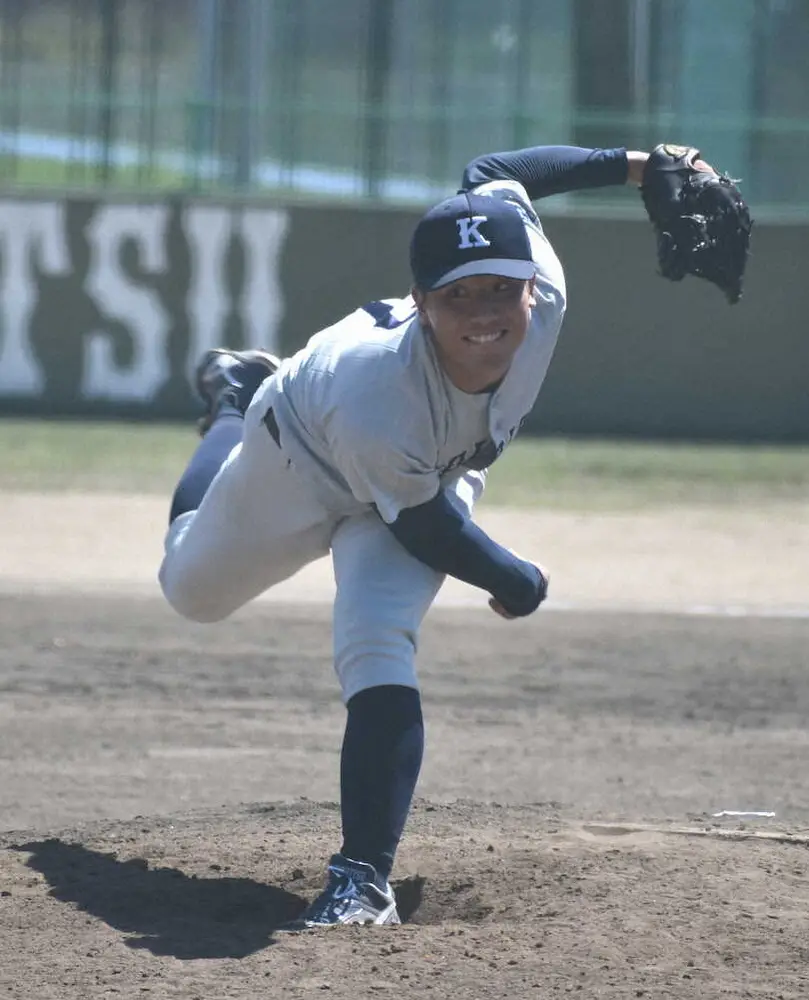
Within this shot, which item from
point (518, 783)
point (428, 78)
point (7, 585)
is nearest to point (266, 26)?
point (428, 78)

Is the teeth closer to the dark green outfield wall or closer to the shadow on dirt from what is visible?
the shadow on dirt

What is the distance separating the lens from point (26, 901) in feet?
13.3

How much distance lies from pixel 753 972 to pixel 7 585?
5672 millimetres

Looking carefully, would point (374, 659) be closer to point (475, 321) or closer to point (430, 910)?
point (430, 910)

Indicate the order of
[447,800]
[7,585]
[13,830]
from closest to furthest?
[13,830], [447,800], [7,585]

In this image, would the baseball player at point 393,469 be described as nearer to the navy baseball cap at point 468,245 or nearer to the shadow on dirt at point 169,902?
the navy baseball cap at point 468,245

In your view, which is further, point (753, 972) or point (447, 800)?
point (447, 800)

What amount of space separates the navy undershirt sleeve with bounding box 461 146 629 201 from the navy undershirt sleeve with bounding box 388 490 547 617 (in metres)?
1.01

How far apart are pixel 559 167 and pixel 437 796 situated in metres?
2.01

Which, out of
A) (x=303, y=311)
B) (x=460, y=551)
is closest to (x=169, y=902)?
(x=460, y=551)

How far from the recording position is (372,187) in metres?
15.9

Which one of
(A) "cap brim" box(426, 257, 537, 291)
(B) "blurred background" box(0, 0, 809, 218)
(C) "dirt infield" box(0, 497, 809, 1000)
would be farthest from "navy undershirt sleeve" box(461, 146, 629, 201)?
(B) "blurred background" box(0, 0, 809, 218)

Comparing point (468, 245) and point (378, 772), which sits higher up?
point (468, 245)

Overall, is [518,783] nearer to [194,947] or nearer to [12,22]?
[194,947]
